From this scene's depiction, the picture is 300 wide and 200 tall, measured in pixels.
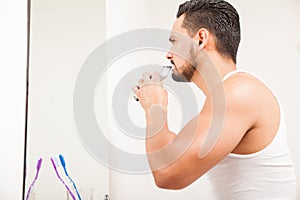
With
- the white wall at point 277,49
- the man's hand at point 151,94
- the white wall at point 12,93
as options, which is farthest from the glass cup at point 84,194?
the white wall at point 277,49

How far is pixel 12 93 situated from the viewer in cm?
134

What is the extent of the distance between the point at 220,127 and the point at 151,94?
0.23m

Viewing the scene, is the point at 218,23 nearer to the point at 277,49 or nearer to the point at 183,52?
the point at 183,52

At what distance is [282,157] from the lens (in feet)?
2.66

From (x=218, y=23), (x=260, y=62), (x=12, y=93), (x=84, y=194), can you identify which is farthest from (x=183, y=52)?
(x=12, y=93)

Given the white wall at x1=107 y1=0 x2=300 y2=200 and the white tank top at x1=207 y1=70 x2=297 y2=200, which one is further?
the white wall at x1=107 y1=0 x2=300 y2=200

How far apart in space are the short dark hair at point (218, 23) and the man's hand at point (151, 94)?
156 mm

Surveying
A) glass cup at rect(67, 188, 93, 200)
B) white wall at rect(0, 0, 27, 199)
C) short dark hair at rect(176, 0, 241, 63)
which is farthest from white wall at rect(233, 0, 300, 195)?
white wall at rect(0, 0, 27, 199)

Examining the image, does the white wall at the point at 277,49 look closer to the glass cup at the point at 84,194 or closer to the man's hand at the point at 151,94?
the man's hand at the point at 151,94

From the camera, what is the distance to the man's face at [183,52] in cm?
93

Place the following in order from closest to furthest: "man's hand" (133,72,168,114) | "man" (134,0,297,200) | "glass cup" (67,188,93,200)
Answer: "man" (134,0,297,200) < "man's hand" (133,72,168,114) < "glass cup" (67,188,93,200)

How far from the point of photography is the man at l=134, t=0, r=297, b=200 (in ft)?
2.43

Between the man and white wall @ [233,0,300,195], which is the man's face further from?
white wall @ [233,0,300,195]

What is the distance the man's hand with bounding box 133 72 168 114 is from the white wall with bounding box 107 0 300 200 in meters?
0.41
